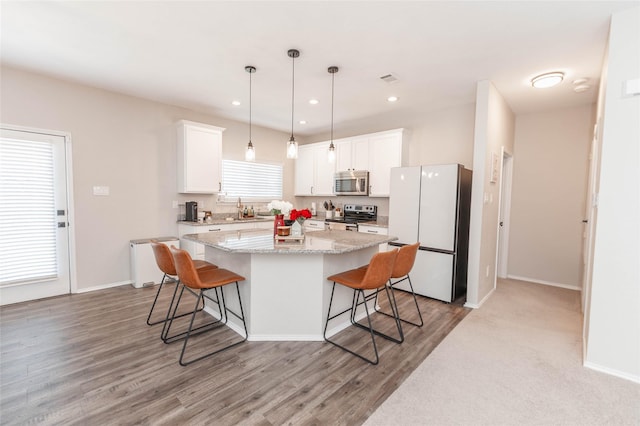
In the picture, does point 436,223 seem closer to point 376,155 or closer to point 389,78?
point 376,155

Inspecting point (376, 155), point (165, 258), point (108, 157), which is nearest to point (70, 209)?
point (108, 157)

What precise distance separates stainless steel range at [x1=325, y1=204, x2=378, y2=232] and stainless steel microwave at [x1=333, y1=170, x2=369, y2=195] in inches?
16.8

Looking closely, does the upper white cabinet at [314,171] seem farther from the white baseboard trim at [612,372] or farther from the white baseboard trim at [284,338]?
the white baseboard trim at [612,372]

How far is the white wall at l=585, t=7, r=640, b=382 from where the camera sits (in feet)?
6.63

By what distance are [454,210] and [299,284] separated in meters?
2.14

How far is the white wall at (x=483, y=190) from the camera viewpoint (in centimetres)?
335

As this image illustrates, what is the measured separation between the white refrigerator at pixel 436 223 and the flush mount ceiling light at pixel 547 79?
117cm

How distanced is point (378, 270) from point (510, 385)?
118 centimetres

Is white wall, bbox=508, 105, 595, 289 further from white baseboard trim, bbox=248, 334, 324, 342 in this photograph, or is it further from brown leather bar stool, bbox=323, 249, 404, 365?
white baseboard trim, bbox=248, 334, 324, 342

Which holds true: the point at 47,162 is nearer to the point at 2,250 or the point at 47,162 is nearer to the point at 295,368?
the point at 2,250

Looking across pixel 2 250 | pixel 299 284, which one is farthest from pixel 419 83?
pixel 2 250

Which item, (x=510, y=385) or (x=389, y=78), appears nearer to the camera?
(x=510, y=385)

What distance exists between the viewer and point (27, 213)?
133 inches

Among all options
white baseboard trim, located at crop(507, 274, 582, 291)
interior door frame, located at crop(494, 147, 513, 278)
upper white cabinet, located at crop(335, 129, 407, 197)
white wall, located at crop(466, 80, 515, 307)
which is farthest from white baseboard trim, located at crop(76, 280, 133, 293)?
white baseboard trim, located at crop(507, 274, 582, 291)
